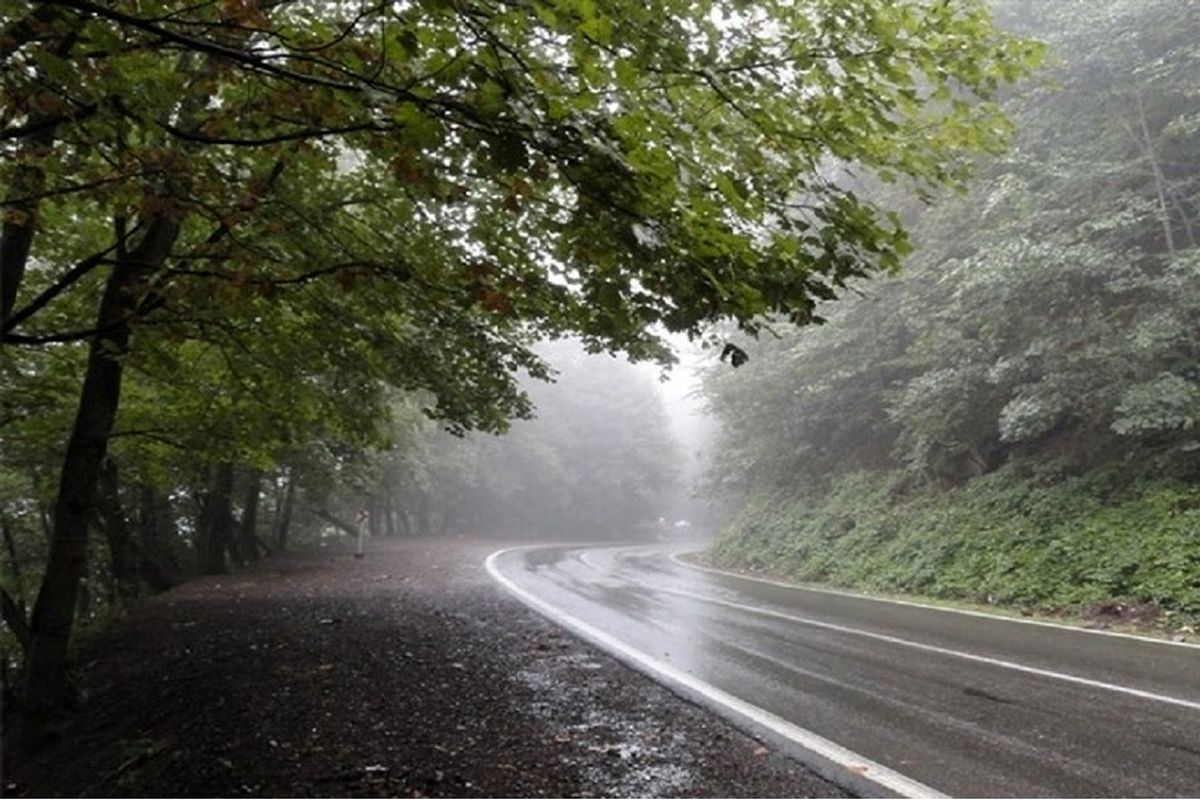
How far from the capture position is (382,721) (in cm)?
541

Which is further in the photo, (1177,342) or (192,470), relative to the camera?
(192,470)

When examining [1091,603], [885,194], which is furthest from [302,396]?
[885,194]

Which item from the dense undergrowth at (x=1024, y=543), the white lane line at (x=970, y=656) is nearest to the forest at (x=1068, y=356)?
the dense undergrowth at (x=1024, y=543)

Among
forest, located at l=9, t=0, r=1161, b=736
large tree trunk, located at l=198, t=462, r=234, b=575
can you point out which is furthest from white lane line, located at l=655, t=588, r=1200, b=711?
large tree trunk, located at l=198, t=462, r=234, b=575

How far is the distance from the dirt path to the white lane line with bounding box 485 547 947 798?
0.28 metres

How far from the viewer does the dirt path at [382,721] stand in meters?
4.36

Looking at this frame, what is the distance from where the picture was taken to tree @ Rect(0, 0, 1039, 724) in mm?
2939

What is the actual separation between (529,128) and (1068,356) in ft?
44.2

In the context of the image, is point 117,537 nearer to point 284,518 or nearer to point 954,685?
point 284,518

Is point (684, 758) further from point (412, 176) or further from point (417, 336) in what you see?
point (417, 336)

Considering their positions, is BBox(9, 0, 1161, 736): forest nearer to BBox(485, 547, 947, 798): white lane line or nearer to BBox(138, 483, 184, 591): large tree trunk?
BBox(138, 483, 184, 591): large tree trunk

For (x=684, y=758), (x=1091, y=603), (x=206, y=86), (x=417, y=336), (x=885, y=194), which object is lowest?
(x=1091, y=603)

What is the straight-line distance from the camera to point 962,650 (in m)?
8.62

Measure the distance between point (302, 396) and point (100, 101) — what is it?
16.8 ft
